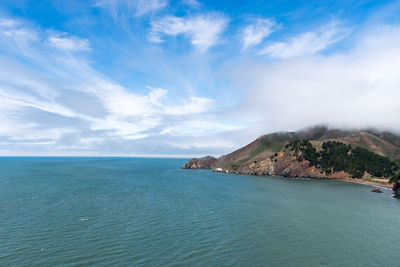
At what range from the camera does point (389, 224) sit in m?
63.8

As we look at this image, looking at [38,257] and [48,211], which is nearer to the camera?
[38,257]

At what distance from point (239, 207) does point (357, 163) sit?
16306 cm

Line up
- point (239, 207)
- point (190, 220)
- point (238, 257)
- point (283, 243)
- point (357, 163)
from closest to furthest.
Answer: point (238, 257) → point (283, 243) → point (190, 220) → point (239, 207) → point (357, 163)

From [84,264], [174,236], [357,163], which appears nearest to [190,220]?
[174,236]

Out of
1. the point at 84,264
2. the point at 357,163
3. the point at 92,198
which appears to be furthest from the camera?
the point at 357,163

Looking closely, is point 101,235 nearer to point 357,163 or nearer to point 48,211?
point 48,211

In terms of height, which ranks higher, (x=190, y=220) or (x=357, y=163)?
(x=357, y=163)

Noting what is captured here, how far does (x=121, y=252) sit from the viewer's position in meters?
40.9

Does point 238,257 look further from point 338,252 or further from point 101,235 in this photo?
point 101,235

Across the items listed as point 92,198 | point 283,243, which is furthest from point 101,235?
point 92,198

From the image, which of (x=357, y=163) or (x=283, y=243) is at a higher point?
(x=357, y=163)

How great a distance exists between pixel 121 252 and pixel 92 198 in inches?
2074

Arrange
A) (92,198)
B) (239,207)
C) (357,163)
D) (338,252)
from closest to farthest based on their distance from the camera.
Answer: (338,252) < (239,207) < (92,198) < (357,163)

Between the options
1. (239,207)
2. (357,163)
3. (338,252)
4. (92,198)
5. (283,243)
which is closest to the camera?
(338,252)
